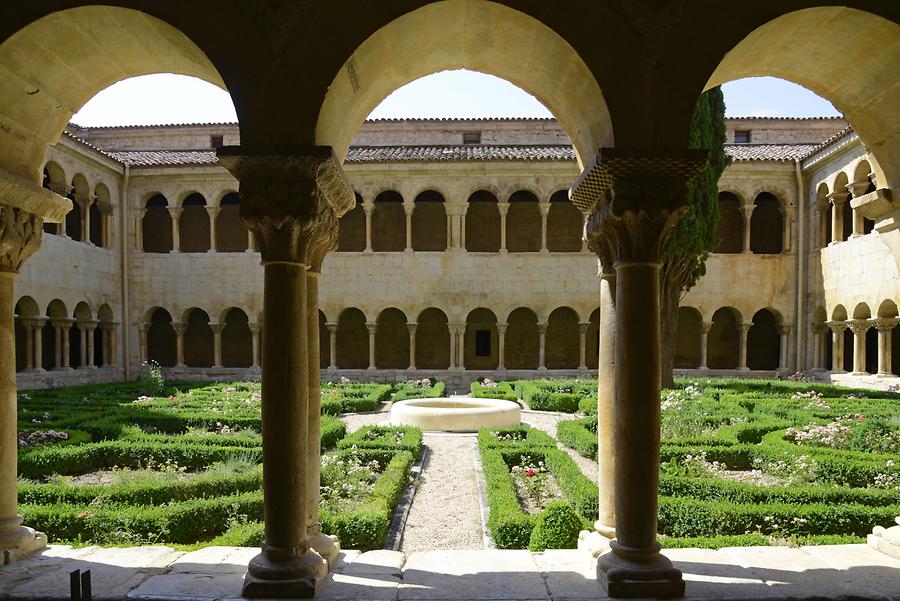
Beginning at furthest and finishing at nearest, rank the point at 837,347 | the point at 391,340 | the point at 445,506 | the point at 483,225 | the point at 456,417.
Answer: the point at 391,340 → the point at 483,225 → the point at 837,347 → the point at 456,417 → the point at 445,506

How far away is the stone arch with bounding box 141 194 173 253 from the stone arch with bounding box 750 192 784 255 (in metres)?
22.9

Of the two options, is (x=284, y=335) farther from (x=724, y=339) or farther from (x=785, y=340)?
(x=724, y=339)

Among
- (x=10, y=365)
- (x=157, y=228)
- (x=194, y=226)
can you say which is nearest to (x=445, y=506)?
(x=10, y=365)

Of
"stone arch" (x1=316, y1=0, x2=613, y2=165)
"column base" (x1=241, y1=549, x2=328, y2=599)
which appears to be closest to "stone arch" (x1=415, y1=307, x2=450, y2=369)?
"stone arch" (x1=316, y1=0, x2=613, y2=165)

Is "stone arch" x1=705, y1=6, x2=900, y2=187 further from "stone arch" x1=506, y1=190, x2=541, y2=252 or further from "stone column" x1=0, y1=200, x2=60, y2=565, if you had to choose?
"stone arch" x1=506, y1=190, x2=541, y2=252

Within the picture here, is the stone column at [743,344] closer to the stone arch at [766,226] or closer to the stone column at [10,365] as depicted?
the stone arch at [766,226]

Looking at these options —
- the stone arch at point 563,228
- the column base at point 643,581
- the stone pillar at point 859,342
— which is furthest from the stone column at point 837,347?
the column base at point 643,581

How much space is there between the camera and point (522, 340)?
25438mm

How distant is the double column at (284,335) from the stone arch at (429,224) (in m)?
20.8

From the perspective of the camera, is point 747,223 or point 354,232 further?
point 354,232

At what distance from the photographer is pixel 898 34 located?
4215mm

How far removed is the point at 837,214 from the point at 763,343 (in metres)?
6.52

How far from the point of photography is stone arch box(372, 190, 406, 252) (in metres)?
25.1

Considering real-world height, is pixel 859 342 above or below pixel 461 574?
above
